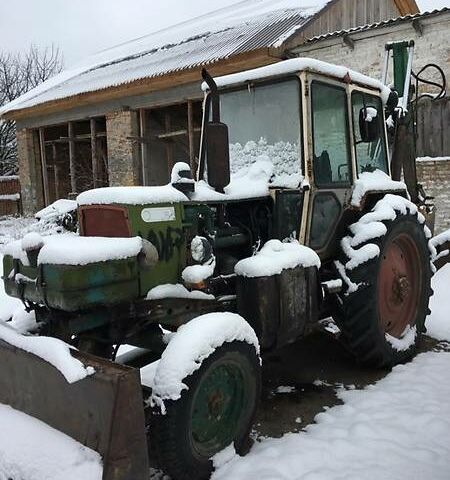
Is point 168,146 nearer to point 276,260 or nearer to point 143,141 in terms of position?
point 143,141

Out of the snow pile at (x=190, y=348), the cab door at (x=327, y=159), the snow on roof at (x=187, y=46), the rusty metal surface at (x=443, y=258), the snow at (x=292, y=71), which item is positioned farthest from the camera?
the snow on roof at (x=187, y=46)

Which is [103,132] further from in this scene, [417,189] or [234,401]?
[234,401]

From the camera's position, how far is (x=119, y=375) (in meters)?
2.19

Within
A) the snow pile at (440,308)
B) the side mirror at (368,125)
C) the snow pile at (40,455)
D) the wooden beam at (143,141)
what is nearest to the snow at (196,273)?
the snow pile at (40,455)

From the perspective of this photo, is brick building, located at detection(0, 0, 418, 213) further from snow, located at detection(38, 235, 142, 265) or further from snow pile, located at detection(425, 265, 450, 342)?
snow, located at detection(38, 235, 142, 265)

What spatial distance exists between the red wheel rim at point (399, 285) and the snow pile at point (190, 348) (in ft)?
5.47

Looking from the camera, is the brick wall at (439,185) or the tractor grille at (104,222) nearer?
the tractor grille at (104,222)

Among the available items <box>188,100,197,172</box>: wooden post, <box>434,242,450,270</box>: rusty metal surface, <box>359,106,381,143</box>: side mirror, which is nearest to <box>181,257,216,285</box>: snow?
<box>359,106,381,143</box>: side mirror

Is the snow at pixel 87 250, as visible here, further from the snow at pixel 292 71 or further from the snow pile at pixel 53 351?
the snow at pixel 292 71

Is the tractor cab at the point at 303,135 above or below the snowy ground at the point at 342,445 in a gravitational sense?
above

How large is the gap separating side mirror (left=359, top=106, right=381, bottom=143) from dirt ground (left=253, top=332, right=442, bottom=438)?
69.3 inches

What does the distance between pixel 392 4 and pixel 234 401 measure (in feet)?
43.1

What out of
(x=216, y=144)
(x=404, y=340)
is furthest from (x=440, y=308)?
(x=216, y=144)

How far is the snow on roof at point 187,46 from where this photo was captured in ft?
32.5
